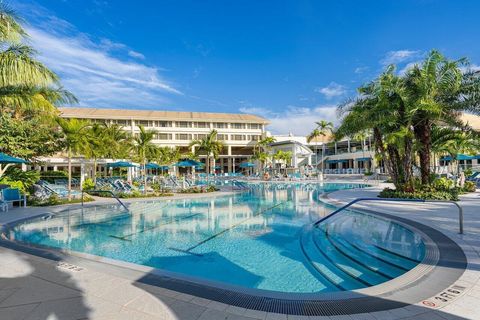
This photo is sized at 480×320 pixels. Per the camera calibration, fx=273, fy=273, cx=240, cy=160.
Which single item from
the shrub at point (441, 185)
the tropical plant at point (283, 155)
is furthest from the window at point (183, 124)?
the shrub at point (441, 185)

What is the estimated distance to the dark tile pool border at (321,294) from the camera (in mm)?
3092

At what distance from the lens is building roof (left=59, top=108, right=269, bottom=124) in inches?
1961

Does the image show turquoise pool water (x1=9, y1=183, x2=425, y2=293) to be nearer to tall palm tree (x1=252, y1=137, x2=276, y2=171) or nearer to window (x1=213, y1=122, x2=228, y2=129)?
tall palm tree (x1=252, y1=137, x2=276, y2=171)

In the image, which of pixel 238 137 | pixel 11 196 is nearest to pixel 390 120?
pixel 11 196

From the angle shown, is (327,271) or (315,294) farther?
(327,271)

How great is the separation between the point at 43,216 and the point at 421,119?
16322 millimetres

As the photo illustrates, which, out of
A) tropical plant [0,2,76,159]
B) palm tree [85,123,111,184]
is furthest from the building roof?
tropical plant [0,2,76,159]

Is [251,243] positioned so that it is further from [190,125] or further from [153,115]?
[153,115]

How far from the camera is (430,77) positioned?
11.9 meters

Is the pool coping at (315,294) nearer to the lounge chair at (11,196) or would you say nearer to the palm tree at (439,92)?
the palm tree at (439,92)

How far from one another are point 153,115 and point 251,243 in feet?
171

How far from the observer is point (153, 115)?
5500cm

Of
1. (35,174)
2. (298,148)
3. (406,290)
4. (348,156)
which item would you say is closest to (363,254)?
(406,290)

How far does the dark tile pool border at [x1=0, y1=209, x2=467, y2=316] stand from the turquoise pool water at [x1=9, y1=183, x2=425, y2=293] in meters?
0.91
